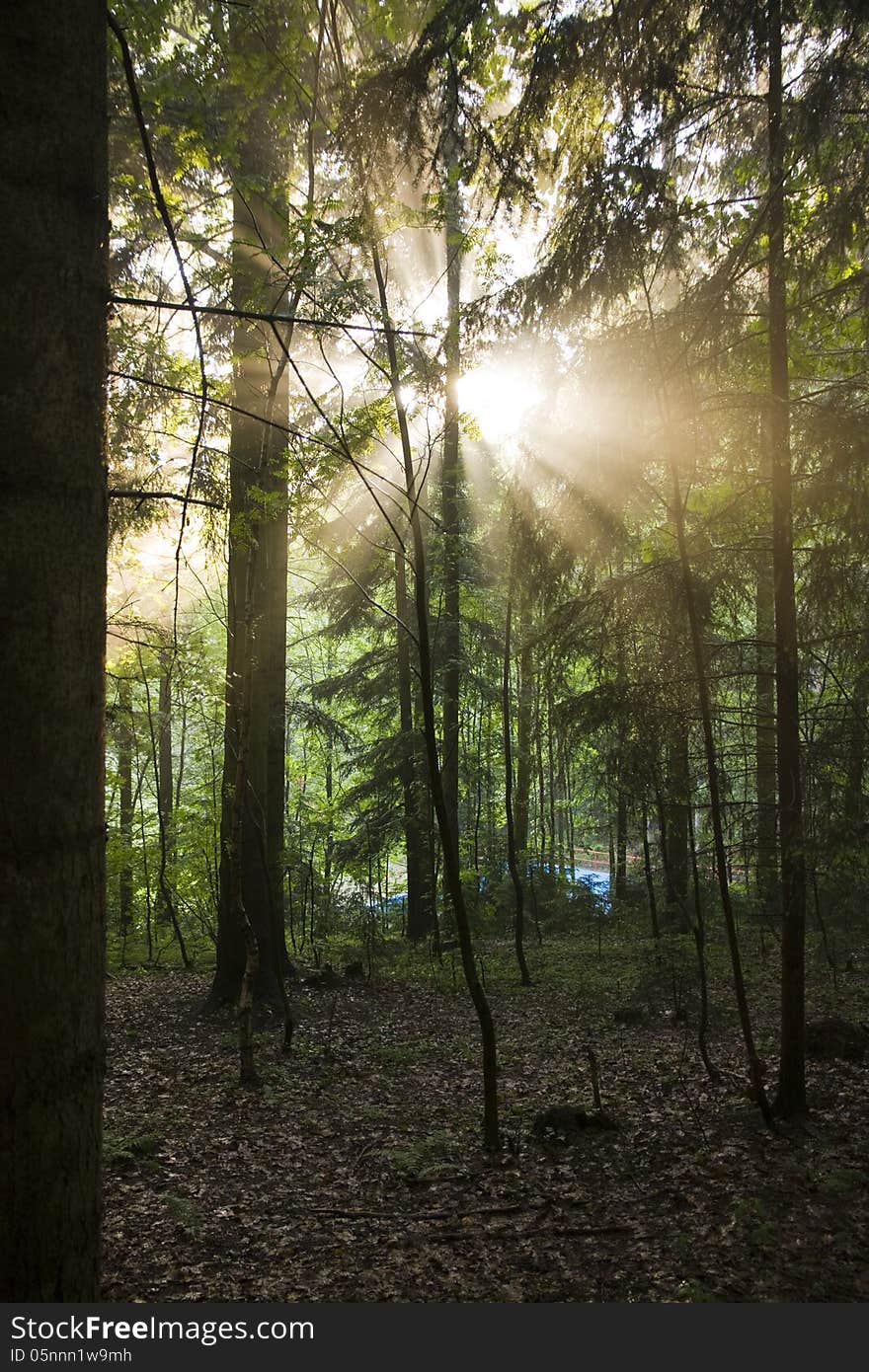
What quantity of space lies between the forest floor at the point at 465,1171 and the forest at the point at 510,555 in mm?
35

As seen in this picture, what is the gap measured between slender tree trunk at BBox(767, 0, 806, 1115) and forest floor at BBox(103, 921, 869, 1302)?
1.61 feet

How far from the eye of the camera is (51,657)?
5.92ft

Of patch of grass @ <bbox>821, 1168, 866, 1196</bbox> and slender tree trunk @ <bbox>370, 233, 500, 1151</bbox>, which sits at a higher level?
slender tree trunk @ <bbox>370, 233, 500, 1151</bbox>

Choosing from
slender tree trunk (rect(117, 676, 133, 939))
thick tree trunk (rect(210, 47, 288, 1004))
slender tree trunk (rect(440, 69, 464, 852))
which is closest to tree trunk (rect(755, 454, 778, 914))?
thick tree trunk (rect(210, 47, 288, 1004))

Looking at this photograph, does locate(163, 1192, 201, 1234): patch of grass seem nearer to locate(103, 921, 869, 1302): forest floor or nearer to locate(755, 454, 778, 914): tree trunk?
locate(103, 921, 869, 1302): forest floor

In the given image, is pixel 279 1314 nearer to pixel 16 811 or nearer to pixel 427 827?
pixel 16 811

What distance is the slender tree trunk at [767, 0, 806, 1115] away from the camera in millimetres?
5281

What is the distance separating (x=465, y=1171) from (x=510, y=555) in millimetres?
5125

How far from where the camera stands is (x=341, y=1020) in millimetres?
9047

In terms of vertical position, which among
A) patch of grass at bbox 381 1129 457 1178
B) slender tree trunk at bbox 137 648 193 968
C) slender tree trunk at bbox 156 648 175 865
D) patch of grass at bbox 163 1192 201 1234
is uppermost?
slender tree trunk at bbox 156 648 175 865

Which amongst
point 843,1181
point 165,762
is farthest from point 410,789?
point 165,762

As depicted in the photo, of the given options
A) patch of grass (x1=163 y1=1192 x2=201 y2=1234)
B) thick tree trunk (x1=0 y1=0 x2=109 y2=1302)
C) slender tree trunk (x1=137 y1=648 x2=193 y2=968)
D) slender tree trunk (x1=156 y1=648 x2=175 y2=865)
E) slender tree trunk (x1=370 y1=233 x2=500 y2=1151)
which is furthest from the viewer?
slender tree trunk (x1=156 y1=648 x2=175 y2=865)

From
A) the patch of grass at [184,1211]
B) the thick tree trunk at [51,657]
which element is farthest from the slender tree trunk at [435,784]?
the thick tree trunk at [51,657]

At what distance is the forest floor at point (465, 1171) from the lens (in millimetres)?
3785
